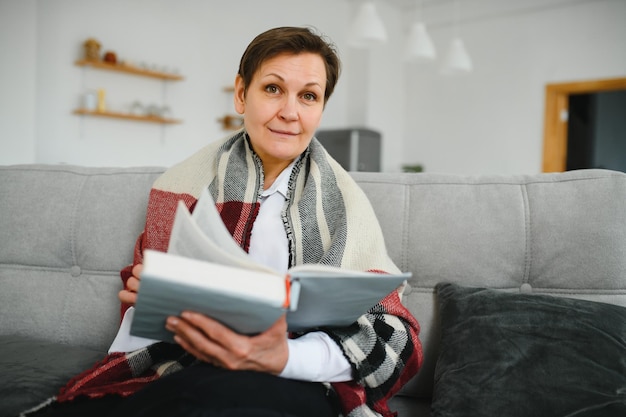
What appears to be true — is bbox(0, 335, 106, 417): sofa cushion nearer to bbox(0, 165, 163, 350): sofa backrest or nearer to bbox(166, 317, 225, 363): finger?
bbox(0, 165, 163, 350): sofa backrest

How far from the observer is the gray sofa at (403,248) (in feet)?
4.23

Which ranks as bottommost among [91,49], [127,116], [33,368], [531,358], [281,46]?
[33,368]

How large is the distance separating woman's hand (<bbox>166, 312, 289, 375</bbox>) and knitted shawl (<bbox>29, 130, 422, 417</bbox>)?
0.16 metres

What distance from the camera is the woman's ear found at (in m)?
1.26

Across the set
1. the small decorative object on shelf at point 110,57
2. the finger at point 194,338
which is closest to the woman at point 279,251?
the finger at point 194,338

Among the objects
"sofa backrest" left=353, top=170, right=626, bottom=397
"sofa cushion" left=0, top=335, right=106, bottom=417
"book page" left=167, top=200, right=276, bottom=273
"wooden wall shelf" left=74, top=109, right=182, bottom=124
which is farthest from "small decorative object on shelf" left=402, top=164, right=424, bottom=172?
"book page" left=167, top=200, right=276, bottom=273

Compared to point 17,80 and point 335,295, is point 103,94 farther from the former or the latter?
point 335,295

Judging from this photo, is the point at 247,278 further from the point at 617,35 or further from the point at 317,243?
the point at 617,35

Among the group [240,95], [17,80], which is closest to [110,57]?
[17,80]

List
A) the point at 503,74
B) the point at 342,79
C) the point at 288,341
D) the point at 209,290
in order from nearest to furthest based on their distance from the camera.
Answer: the point at 209,290
the point at 288,341
the point at 503,74
the point at 342,79

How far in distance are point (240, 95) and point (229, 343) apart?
2.15 ft

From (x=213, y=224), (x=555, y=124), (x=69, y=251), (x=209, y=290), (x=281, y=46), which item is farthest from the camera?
(x=555, y=124)

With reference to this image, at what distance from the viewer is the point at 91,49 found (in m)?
4.12

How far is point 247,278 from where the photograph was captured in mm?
714
